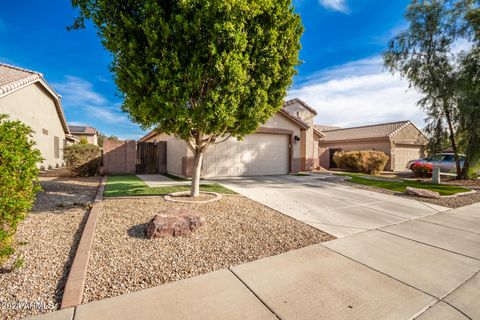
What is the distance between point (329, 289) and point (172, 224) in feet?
8.89

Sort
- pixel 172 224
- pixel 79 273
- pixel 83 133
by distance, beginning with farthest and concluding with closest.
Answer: pixel 83 133 → pixel 172 224 → pixel 79 273

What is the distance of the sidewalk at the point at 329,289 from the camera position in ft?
7.23

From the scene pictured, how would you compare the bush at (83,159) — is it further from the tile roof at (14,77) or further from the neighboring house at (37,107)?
the tile roof at (14,77)

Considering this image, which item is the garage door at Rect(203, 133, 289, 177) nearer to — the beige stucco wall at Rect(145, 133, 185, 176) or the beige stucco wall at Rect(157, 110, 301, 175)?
the beige stucco wall at Rect(157, 110, 301, 175)

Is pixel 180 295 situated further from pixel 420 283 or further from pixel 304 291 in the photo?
pixel 420 283

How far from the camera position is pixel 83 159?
1209cm

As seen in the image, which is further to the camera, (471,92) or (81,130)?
(81,130)

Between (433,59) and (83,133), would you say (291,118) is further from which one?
(83,133)

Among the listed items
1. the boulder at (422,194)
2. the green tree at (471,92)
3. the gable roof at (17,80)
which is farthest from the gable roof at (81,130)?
the green tree at (471,92)

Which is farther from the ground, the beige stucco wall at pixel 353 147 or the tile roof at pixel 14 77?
the tile roof at pixel 14 77

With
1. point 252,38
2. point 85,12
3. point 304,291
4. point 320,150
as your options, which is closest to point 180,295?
point 304,291

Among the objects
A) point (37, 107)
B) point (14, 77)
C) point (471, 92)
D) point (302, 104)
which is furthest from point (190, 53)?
point (302, 104)

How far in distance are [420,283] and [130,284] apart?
352 cm

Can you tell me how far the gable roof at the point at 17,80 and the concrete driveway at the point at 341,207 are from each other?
11.1 meters
